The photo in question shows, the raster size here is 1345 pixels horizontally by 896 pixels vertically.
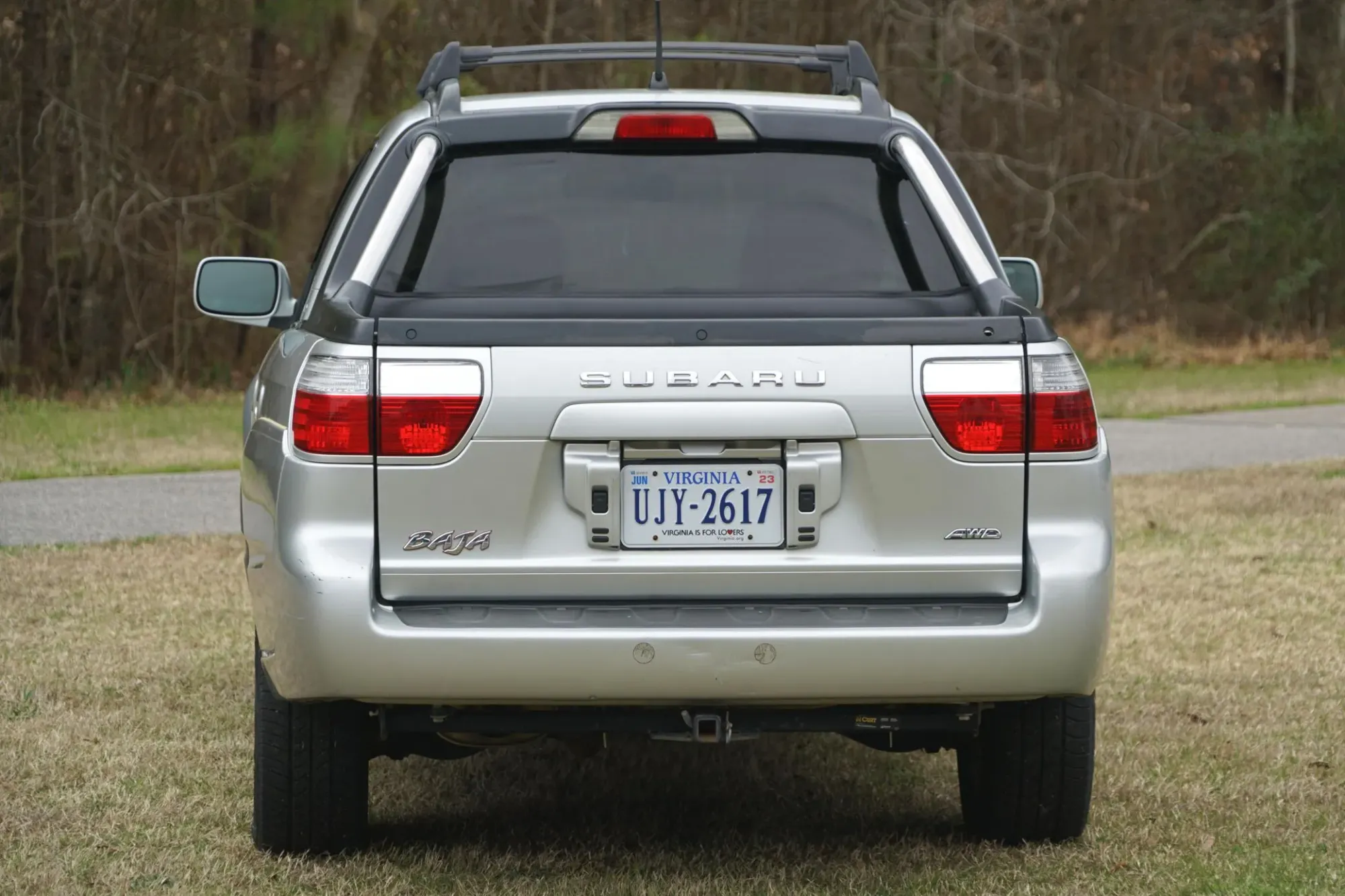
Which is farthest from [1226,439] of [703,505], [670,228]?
[703,505]

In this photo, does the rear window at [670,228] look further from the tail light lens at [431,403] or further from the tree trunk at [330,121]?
the tree trunk at [330,121]

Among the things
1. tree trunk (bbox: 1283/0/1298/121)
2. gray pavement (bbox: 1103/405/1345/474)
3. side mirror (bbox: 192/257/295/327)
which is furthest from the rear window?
tree trunk (bbox: 1283/0/1298/121)

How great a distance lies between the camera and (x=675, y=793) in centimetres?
532

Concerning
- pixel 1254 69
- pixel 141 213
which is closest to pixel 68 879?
pixel 141 213

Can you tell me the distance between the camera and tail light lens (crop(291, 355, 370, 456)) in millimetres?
3834

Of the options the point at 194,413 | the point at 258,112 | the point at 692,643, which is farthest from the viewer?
the point at 258,112

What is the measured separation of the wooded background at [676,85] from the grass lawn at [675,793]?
1515 centimetres

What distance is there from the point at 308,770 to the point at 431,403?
101cm

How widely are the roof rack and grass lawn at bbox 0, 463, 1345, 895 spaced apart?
1891mm

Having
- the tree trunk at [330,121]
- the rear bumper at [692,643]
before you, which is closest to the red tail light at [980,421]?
the rear bumper at [692,643]

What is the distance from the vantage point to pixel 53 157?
72.4 feet

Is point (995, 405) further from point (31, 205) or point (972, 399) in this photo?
point (31, 205)

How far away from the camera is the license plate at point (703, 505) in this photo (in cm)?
385

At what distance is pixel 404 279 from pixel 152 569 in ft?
16.4
